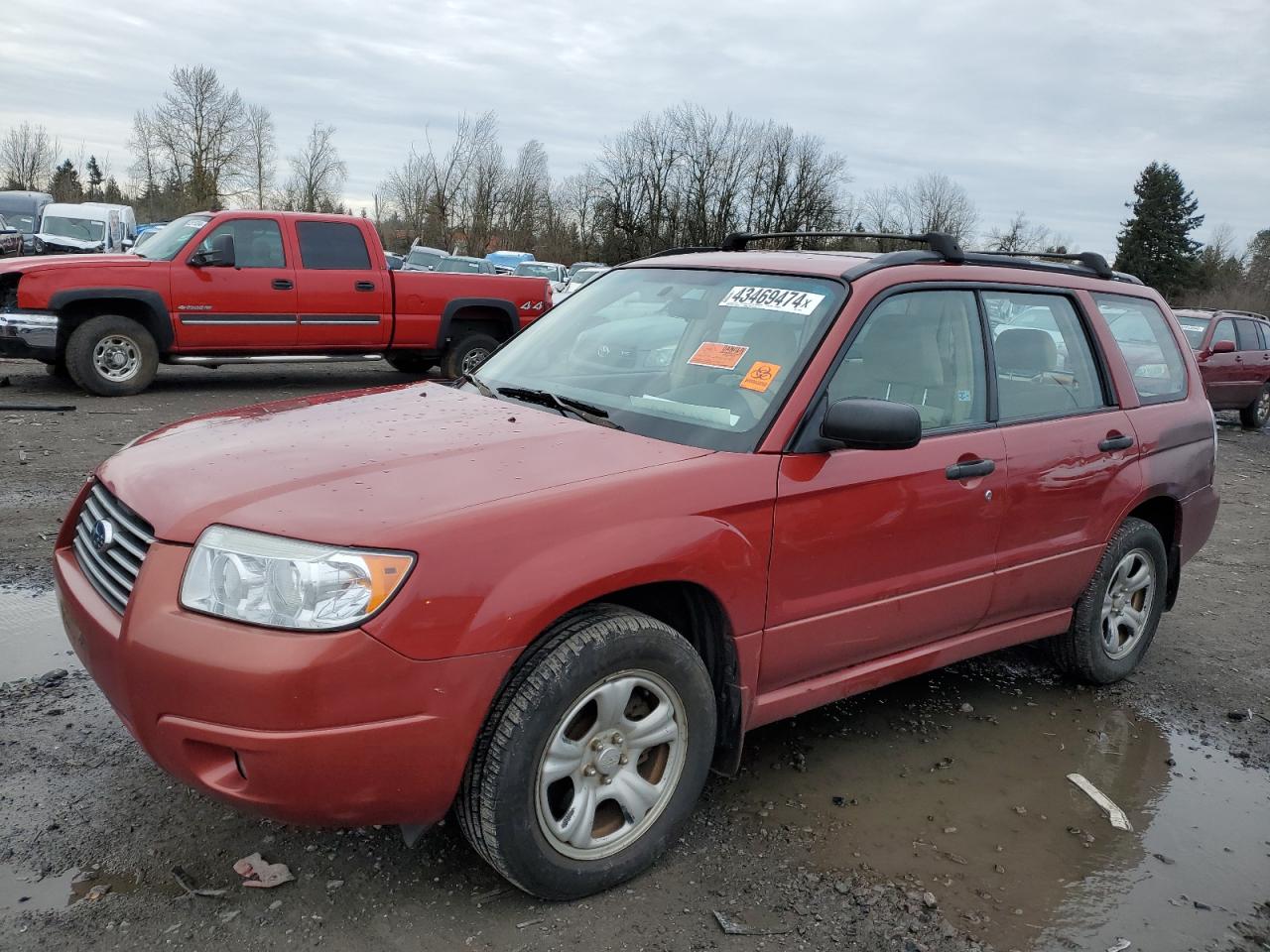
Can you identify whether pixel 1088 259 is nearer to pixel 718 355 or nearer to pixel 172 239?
pixel 718 355

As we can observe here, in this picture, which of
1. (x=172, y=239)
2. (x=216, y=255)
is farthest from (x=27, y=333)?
(x=216, y=255)

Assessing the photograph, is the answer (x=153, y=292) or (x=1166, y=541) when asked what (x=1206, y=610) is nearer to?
(x=1166, y=541)

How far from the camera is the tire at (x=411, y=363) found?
1253cm

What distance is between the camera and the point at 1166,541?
186 inches

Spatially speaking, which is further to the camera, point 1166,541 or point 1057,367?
point 1166,541

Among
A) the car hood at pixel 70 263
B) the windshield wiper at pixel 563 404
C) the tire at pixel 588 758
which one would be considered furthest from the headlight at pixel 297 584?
the car hood at pixel 70 263

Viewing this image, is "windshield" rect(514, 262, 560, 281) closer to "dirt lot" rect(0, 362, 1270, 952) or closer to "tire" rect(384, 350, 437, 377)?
"tire" rect(384, 350, 437, 377)

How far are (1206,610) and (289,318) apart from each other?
360 inches

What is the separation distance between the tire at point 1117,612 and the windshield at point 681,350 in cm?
191

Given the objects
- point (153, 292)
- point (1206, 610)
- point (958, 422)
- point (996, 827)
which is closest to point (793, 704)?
point (996, 827)

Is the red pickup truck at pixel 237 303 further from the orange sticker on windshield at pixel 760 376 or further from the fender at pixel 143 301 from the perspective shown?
the orange sticker on windshield at pixel 760 376

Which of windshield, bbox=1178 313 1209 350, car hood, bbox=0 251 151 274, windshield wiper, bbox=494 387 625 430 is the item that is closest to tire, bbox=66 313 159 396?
car hood, bbox=0 251 151 274

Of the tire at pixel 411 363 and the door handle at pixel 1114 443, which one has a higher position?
the door handle at pixel 1114 443

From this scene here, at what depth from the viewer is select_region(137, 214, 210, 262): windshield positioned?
34.4 ft
